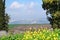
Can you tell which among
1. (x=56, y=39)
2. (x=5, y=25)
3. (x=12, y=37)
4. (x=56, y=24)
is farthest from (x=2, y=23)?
(x=56, y=39)

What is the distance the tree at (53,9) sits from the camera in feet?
85.5

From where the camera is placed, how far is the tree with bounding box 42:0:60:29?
85.5 feet

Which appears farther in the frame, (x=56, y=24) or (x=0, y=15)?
(x=0, y=15)

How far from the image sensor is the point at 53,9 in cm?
2661

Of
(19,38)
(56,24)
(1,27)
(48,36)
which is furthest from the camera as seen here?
(1,27)

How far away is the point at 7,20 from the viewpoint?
1188 inches

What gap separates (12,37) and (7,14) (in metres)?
20.0

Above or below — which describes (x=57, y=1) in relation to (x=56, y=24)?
above

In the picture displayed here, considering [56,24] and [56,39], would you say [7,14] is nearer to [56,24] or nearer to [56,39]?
[56,24]

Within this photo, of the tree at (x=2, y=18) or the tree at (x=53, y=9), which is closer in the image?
the tree at (x=53, y=9)

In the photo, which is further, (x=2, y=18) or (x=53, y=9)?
(x=2, y=18)

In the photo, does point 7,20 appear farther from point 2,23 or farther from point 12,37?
point 12,37

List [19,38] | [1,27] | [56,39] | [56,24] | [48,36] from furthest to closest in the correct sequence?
[1,27] < [56,24] < [19,38] < [48,36] < [56,39]

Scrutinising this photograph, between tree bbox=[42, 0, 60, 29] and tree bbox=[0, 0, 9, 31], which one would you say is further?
tree bbox=[0, 0, 9, 31]
